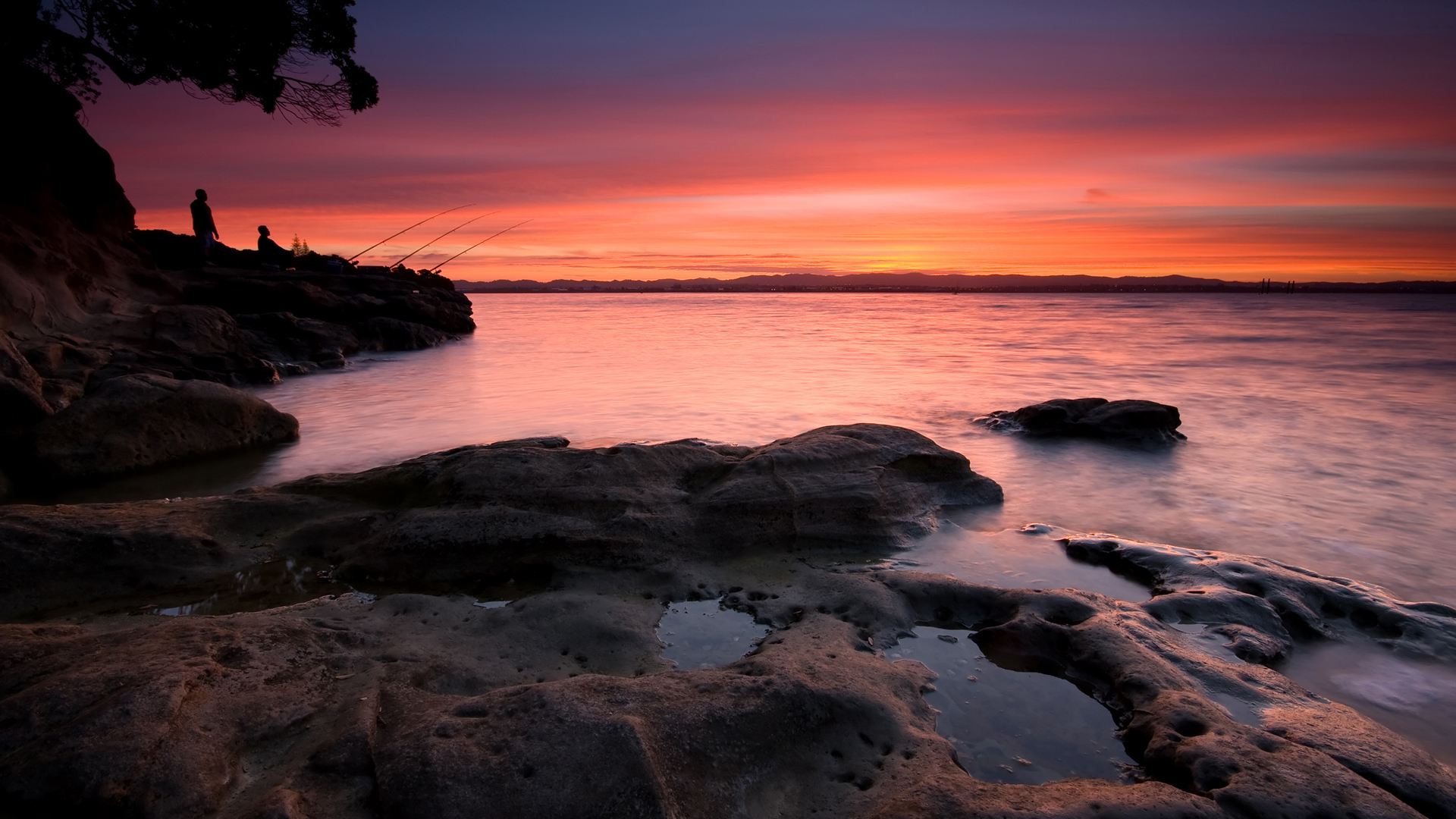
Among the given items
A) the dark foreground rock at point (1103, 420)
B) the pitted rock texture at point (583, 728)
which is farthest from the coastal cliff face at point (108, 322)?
the dark foreground rock at point (1103, 420)

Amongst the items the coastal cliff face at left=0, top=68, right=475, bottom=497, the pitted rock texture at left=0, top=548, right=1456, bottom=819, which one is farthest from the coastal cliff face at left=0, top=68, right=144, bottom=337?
the pitted rock texture at left=0, top=548, right=1456, bottom=819

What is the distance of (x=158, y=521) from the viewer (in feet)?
12.1

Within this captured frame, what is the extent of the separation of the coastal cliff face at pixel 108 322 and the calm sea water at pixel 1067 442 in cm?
44

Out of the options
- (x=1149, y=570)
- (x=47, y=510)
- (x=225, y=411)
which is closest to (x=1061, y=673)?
(x=1149, y=570)

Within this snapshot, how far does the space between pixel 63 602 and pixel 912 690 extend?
3.71 m

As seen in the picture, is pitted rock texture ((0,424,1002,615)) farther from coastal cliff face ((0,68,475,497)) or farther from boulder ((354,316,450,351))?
boulder ((354,316,450,351))

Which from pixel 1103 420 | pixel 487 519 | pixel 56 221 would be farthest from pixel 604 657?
pixel 56 221

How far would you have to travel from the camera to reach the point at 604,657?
286cm

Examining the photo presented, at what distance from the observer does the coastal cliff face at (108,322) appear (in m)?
5.41

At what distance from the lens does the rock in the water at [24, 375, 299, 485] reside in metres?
5.20

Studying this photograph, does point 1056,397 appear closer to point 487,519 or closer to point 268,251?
point 487,519

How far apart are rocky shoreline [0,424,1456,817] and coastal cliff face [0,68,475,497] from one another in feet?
7.33

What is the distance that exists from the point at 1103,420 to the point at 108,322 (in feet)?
43.8

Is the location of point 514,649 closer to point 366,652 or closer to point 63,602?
point 366,652
